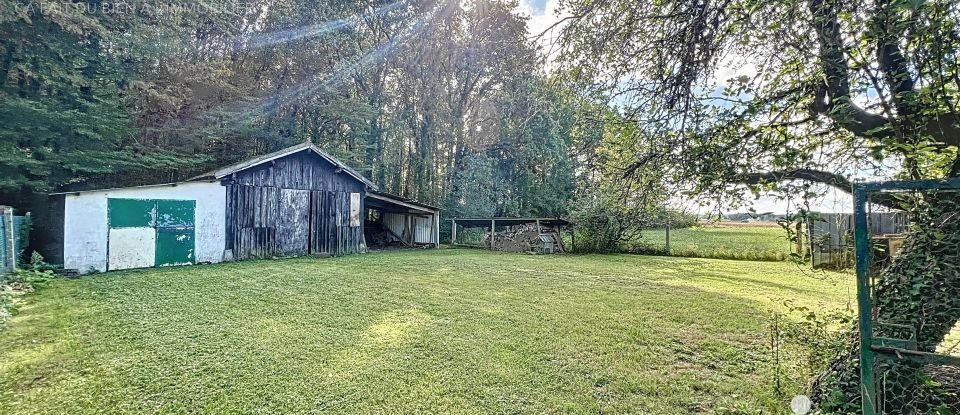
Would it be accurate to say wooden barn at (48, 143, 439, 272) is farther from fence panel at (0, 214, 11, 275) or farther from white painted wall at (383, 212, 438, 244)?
fence panel at (0, 214, 11, 275)

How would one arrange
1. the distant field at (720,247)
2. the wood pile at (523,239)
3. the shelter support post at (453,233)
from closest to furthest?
the distant field at (720,247) → the wood pile at (523,239) → the shelter support post at (453,233)

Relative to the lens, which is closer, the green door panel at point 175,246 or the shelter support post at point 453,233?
the green door panel at point 175,246

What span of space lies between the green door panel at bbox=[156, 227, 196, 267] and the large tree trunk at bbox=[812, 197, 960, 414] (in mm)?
11458

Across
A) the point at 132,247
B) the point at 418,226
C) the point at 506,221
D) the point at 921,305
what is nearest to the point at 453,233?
the point at 418,226

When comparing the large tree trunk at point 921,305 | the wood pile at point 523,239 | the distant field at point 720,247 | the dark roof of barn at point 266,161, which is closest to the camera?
the large tree trunk at point 921,305

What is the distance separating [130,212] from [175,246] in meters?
1.13

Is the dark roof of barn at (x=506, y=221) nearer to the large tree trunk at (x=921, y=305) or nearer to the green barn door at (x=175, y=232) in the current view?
the green barn door at (x=175, y=232)

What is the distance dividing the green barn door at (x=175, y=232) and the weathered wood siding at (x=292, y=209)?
90cm

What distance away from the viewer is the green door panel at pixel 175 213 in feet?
30.4

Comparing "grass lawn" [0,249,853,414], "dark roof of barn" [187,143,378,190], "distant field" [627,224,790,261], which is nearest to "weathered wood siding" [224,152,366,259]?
"dark roof of barn" [187,143,378,190]

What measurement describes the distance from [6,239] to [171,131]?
8001 millimetres

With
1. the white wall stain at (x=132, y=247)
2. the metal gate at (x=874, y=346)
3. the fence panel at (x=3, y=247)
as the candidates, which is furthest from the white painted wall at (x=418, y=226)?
the metal gate at (x=874, y=346)

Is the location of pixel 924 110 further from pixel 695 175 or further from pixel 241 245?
pixel 241 245

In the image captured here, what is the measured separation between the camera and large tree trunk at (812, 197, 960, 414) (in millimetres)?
1963
